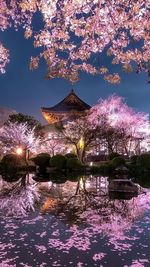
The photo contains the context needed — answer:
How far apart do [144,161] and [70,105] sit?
80.4ft

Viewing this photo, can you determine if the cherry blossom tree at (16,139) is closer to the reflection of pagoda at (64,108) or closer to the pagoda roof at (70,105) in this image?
the reflection of pagoda at (64,108)

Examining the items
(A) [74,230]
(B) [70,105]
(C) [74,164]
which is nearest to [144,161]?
(C) [74,164]

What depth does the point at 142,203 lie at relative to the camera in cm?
1858

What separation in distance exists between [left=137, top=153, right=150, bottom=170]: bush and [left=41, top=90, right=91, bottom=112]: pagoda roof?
2238cm

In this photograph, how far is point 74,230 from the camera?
501 inches

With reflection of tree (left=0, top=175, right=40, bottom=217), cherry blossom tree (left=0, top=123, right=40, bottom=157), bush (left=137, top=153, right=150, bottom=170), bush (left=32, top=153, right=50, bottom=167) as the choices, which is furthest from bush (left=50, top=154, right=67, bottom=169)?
reflection of tree (left=0, top=175, right=40, bottom=217)

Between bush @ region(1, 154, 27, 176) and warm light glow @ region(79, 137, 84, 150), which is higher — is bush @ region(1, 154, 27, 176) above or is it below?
below

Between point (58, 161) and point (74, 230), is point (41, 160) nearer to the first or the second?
point (58, 161)

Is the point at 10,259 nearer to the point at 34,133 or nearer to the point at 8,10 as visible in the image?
the point at 8,10

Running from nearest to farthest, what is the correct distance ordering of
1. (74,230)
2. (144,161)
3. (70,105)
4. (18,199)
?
(74,230) → (18,199) → (144,161) → (70,105)

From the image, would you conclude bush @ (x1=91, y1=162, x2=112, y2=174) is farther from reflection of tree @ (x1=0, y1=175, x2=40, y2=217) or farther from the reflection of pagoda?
the reflection of pagoda

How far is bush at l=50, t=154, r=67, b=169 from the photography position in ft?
132

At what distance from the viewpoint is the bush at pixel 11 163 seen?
41656 mm

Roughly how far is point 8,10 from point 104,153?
4407 centimetres
